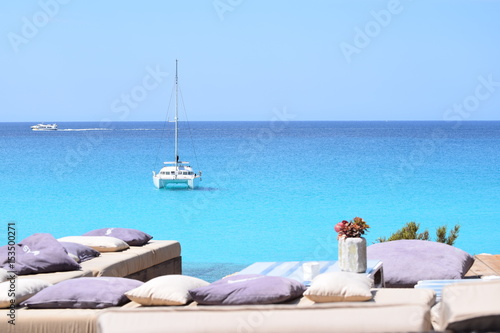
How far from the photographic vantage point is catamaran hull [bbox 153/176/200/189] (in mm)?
26219

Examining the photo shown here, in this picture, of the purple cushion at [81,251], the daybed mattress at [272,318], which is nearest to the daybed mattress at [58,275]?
the purple cushion at [81,251]

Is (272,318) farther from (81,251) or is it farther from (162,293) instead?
(81,251)

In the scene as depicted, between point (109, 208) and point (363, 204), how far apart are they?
693 cm

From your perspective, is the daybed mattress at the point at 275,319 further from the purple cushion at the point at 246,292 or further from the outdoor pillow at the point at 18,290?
the outdoor pillow at the point at 18,290

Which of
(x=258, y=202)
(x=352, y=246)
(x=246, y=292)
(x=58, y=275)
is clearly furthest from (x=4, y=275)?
(x=258, y=202)

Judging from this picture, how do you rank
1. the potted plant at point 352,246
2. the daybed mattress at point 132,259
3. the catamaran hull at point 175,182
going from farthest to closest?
the catamaran hull at point 175,182
the daybed mattress at point 132,259
the potted plant at point 352,246

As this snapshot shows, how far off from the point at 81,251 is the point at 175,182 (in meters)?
20.6

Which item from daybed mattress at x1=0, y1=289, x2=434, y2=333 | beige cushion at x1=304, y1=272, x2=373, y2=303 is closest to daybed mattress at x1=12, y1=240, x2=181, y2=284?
beige cushion at x1=304, y1=272, x2=373, y2=303

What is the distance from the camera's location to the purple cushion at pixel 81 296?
3.92 m

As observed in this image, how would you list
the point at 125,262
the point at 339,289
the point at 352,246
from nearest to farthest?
the point at 339,289 → the point at 352,246 → the point at 125,262

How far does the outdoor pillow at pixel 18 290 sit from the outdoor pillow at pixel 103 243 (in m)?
2.01

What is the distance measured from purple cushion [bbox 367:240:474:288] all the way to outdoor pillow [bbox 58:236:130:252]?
2169 millimetres

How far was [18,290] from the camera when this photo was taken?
4.10 metres

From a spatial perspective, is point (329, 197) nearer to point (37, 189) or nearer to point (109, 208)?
point (109, 208)
